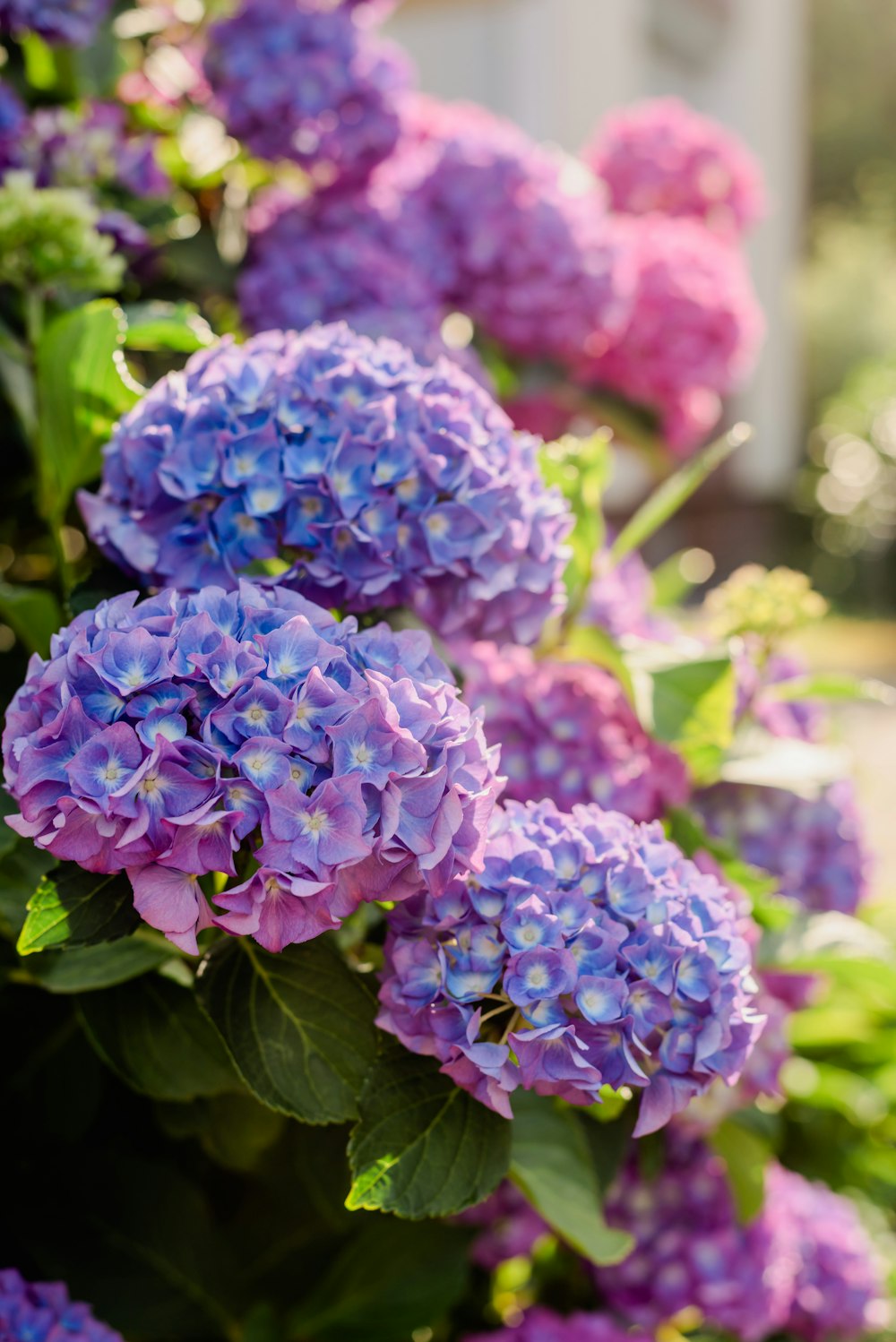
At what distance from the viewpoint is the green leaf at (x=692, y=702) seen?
2.12 feet

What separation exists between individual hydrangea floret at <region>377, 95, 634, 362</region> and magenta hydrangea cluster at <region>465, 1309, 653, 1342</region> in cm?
69

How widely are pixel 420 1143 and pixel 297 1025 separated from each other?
0.06m

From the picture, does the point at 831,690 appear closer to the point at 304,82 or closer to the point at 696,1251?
the point at 696,1251

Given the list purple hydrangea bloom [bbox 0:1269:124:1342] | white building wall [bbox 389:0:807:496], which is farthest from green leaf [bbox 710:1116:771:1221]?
white building wall [bbox 389:0:807:496]

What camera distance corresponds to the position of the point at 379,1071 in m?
0.46

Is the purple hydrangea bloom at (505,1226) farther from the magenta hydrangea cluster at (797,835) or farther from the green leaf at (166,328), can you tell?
the green leaf at (166,328)

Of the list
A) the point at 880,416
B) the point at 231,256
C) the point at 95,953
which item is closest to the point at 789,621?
the point at 95,953

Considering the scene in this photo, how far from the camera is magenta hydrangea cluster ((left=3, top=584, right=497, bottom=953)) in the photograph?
39cm

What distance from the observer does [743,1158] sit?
0.77 metres

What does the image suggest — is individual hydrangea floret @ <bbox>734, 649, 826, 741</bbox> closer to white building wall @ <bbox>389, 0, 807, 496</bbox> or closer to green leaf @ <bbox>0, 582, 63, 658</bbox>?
green leaf @ <bbox>0, 582, 63, 658</bbox>

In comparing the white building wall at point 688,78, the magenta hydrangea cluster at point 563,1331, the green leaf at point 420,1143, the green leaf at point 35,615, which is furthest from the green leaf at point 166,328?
the white building wall at point 688,78

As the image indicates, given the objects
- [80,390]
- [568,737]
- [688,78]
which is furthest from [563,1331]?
[688,78]

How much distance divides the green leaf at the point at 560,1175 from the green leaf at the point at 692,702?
0.18 m

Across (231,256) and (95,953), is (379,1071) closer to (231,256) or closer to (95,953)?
(95,953)
